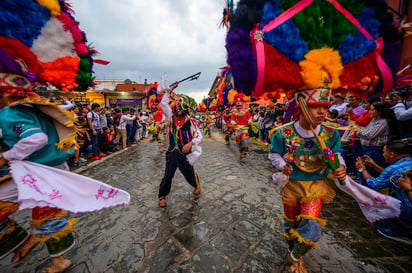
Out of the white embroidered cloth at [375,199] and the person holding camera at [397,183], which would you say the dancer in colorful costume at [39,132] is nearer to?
the white embroidered cloth at [375,199]

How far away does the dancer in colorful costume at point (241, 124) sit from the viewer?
705cm

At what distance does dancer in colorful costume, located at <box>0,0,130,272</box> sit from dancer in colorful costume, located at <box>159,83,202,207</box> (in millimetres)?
1528

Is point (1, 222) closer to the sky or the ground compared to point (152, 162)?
closer to the sky

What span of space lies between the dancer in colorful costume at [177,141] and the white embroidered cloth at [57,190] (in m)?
1.54

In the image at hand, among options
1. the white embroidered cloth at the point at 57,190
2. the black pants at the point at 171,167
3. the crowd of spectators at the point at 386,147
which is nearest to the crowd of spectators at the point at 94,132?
the black pants at the point at 171,167

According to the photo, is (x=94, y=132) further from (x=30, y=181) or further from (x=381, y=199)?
(x=381, y=199)

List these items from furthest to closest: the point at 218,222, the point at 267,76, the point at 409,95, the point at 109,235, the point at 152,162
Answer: the point at 152,162 < the point at 409,95 < the point at 218,222 < the point at 109,235 < the point at 267,76

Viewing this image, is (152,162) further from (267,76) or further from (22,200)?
(267,76)

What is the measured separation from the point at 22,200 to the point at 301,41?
2.87 meters

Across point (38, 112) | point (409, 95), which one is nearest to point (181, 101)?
point (38, 112)

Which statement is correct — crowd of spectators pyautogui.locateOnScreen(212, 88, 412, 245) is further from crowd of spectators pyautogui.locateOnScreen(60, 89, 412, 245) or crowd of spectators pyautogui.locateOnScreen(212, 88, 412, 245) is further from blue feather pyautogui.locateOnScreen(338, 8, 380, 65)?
blue feather pyautogui.locateOnScreen(338, 8, 380, 65)

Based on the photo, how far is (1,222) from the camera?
1.77 meters

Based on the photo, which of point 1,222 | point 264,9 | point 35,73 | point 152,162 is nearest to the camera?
point 264,9

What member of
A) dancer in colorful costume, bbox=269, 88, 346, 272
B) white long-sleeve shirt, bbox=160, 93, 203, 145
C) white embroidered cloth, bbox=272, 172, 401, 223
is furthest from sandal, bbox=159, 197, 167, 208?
white embroidered cloth, bbox=272, 172, 401, 223
